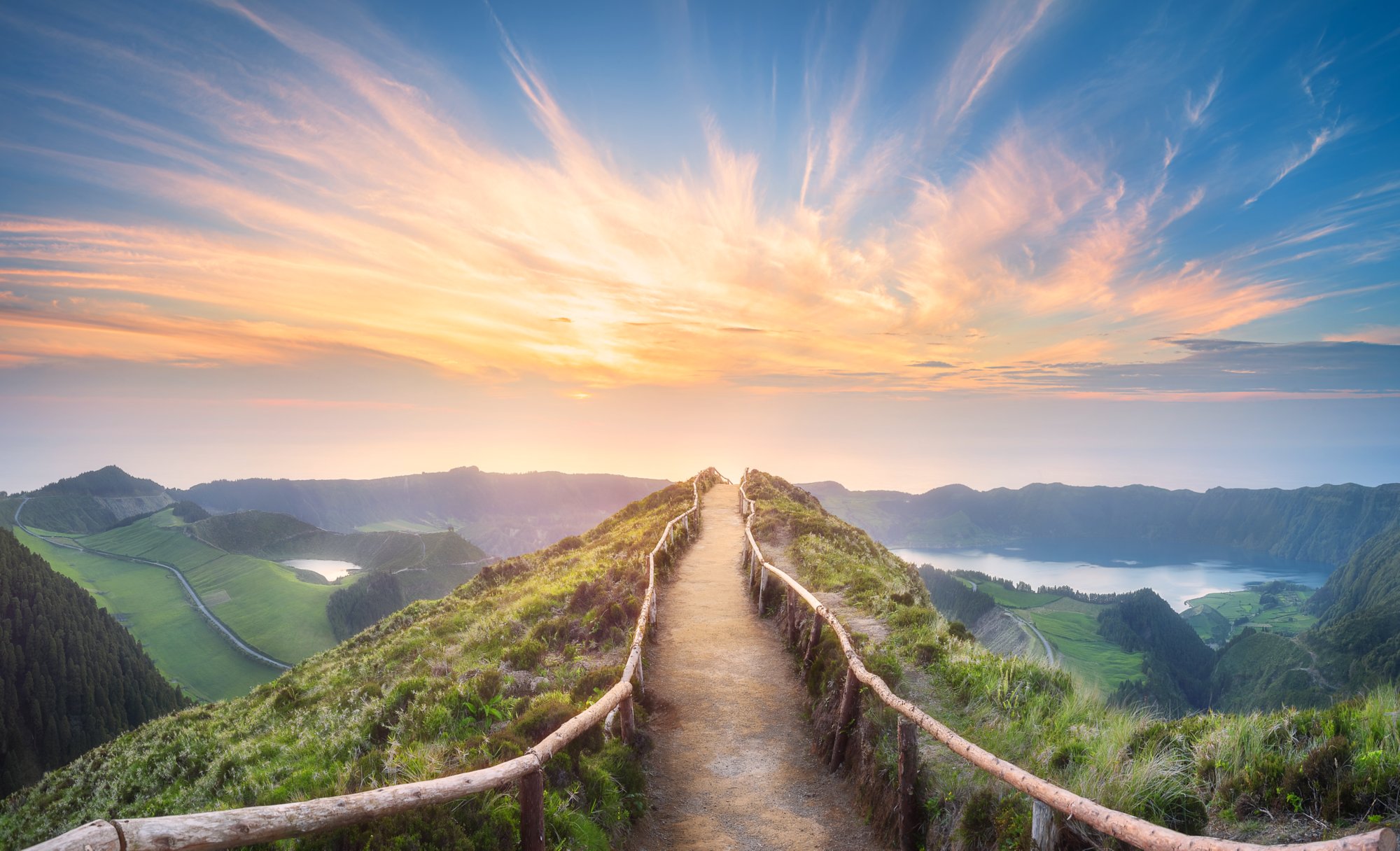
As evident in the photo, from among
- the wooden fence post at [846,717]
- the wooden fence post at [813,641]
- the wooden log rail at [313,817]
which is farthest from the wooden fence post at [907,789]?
the wooden fence post at [813,641]

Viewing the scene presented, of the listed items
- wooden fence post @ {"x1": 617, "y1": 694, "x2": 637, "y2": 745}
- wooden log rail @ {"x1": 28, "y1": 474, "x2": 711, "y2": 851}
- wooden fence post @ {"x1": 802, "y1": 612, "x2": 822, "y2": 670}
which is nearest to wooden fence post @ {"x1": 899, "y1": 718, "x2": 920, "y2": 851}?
wooden log rail @ {"x1": 28, "y1": 474, "x2": 711, "y2": 851}

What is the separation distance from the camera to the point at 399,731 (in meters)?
12.0

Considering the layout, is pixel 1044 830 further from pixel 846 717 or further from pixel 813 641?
pixel 813 641

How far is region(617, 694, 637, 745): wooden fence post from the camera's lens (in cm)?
1045

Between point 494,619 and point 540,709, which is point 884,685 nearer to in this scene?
point 540,709

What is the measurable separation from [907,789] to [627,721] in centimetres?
472

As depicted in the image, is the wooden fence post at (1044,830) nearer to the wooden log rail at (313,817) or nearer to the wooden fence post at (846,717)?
the wooden fence post at (846,717)

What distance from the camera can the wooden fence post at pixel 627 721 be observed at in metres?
10.5

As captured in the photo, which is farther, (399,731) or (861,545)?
(861,545)

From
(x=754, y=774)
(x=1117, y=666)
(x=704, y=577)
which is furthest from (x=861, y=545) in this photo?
(x=1117, y=666)

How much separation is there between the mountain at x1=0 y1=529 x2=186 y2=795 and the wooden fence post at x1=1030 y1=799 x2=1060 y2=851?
516 ft

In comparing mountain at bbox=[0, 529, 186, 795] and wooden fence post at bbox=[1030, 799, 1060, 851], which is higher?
wooden fence post at bbox=[1030, 799, 1060, 851]

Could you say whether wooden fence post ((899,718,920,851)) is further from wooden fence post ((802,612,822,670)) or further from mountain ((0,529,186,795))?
mountain ((0,529,186,795))

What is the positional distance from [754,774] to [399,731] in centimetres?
675
